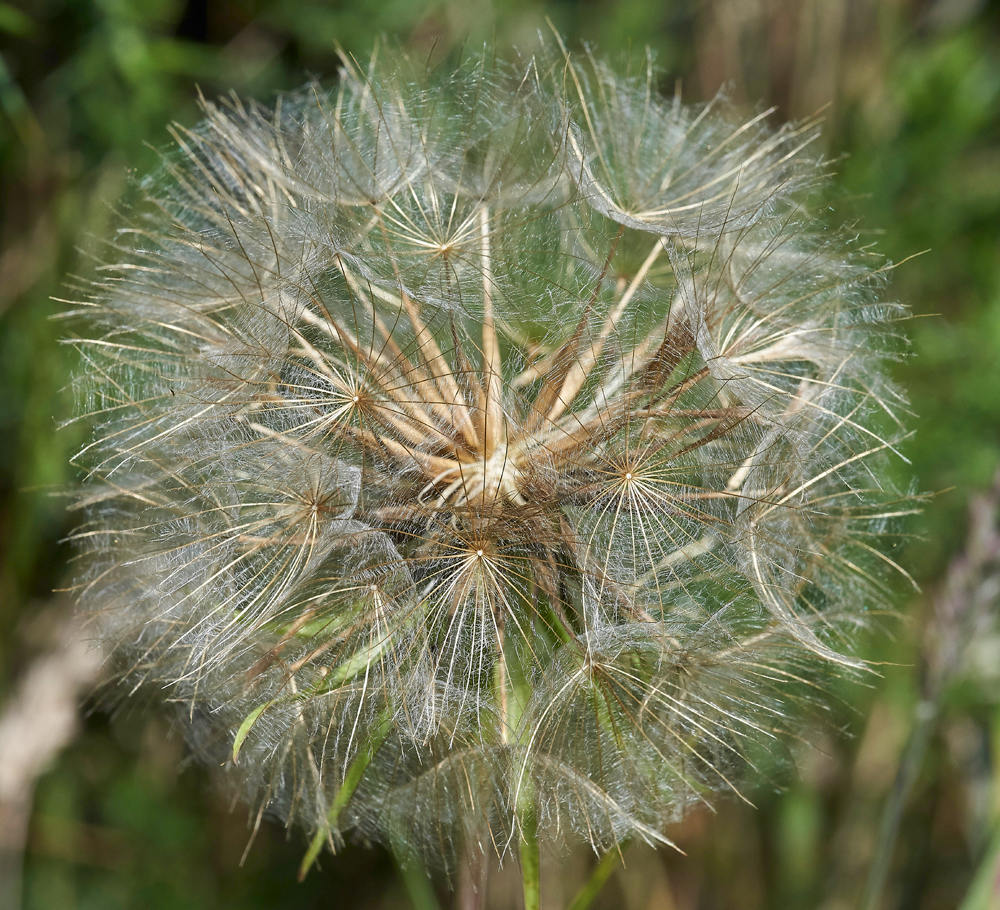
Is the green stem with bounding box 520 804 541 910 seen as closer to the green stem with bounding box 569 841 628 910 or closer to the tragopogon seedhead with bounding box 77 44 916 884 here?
the tragopogon seedhead with bounding box 77 44 916 884

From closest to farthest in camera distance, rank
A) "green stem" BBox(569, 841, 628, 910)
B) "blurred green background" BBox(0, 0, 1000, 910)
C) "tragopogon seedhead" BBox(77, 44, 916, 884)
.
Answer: "tragopogon seedhead" BBox(77, 44, 916, 884) < "green stem" BBox(569, 841, 628, 910) < "blurred green background" BBox(0, 0, 1000, 910)

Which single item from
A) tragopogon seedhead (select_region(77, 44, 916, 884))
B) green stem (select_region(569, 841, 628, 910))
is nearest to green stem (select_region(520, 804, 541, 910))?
tragopogon seedhead (select_region(77, 44, 916, 884))

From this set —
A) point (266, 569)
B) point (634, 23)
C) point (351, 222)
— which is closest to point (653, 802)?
point (266, 569)

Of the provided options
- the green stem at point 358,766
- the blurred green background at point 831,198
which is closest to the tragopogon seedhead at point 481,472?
the green stem at point 358,766

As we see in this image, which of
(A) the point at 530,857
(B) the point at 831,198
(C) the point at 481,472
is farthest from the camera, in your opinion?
(B) the point at 831,198

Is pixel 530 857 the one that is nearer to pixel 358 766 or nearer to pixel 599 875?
pixel 599 875

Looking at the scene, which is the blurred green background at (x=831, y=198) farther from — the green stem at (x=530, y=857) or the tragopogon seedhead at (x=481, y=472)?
the green stem at (x=530, y=857)

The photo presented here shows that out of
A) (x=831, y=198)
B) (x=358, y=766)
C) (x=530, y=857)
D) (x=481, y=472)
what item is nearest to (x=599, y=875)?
(x=530, y=857)
